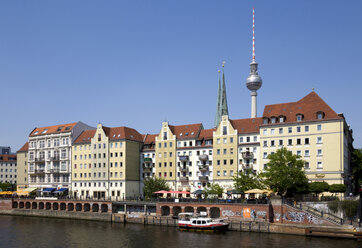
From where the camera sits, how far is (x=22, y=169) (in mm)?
156625

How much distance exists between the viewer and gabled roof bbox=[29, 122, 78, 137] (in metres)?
135

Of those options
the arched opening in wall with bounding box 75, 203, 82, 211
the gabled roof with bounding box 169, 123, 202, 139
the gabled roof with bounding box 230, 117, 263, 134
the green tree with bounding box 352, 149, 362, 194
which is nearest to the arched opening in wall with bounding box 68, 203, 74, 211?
the arched opening in wall with bounding box 75, 203, 82, 211

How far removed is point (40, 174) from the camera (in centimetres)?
13812

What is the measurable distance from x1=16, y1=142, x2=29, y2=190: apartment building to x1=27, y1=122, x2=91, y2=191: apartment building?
44.1 ft

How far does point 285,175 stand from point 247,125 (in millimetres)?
28196

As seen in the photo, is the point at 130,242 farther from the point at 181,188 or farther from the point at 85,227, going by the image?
the point at 181,188

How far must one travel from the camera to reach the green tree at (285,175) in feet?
269

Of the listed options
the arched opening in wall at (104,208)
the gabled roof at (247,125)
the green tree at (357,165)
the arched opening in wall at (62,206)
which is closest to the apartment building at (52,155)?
the arched opening in wall at (62,206)

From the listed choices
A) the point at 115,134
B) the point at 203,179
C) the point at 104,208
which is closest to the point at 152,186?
the point at 203,179

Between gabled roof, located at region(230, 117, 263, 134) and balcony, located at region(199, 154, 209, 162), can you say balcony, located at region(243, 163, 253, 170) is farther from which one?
balcony, located at region(199, 154, 209, 162)

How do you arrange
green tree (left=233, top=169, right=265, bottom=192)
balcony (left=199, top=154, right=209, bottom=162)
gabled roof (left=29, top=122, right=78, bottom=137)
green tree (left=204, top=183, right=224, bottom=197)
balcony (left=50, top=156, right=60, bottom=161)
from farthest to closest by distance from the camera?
gabled roof (left=29, top=122, right=78, bottom=137)
balcony (left=50, top=156, right=60, bottom=161)
balcony (left=199, top=154, right=209, bottom=162)
green tree (left=204, top=183, right=224, bottom=197)
green tree (left=233, top=169, right=265, bottom=192)

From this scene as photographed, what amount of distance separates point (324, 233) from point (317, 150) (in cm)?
2868

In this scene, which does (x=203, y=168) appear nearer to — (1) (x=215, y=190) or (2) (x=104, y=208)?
(1) (x=215, y=190)

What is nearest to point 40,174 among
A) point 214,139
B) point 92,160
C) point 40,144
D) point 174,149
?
point 40,144
